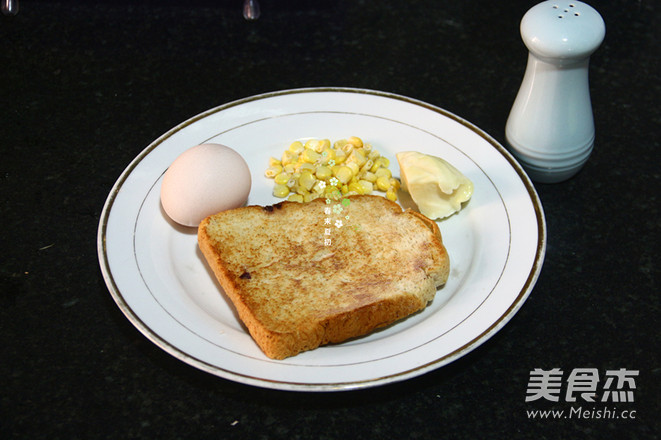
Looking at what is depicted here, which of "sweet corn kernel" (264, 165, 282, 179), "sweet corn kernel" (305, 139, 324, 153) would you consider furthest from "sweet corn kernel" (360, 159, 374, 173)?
"sweet corn kernel" (264, 165, 282, 179)

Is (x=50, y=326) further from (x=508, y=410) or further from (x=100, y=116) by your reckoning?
(x=508, y=410)

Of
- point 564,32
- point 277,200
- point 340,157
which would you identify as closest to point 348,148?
point 340,157

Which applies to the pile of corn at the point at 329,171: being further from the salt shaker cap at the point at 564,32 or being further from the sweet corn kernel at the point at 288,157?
the salt shaker cap at the point at 564,32

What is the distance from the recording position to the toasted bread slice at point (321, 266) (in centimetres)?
154

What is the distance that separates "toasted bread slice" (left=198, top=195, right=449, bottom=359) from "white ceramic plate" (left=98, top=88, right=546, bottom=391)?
0.05 m

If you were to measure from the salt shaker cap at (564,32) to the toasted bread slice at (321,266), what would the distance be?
529mm

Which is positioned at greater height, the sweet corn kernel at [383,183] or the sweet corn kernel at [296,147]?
the sweet corn kernel at [296,147]

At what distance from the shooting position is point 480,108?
2.34m

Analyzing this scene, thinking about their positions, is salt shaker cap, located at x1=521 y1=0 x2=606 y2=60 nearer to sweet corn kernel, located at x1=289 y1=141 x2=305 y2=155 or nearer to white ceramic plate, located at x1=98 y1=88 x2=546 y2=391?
white ceramic plate, located at x1=98 y1=88 x2=546 y2=391

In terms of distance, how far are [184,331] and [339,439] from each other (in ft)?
1.32

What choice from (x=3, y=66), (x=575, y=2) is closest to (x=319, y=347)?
(x=575, y=2)

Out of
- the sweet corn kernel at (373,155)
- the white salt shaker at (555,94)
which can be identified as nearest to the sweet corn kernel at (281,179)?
the sweet corn kernel at (373,155)

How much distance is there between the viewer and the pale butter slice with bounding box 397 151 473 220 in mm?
1877

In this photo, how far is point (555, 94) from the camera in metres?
1.89
